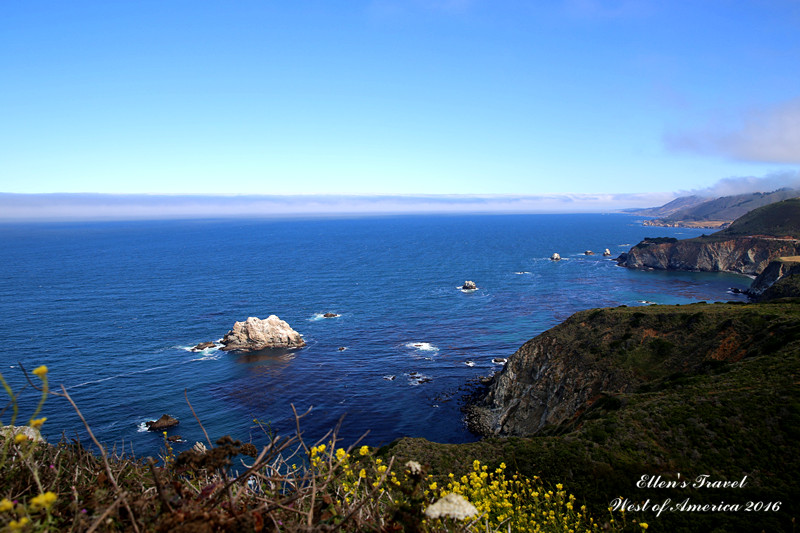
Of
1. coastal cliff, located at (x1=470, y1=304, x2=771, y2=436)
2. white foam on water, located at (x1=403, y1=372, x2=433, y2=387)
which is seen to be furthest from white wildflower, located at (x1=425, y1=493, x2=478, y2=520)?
white foam on water, located at (x1=403, y1=372, x2=433, y2=387)

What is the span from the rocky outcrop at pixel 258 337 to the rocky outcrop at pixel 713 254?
415ft

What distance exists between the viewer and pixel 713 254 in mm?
144000

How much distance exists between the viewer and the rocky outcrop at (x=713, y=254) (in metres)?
134

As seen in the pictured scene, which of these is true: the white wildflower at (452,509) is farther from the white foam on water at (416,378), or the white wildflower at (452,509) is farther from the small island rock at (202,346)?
the small island rock at (202,346)

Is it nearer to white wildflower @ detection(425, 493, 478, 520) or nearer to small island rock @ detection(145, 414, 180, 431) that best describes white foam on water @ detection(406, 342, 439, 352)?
small island rock @ detection(145, 414, 180, 431)

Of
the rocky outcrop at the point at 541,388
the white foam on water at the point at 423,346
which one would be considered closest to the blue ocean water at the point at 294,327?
the white foam on water at the point at 423,346

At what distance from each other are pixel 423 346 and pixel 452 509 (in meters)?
71.0

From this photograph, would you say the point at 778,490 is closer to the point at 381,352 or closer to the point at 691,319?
the point at 691,319

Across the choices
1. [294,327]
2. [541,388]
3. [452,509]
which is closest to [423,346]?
[294,327]

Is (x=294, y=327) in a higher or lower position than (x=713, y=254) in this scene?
lower

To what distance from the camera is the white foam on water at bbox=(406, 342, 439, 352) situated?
73750 millimetres

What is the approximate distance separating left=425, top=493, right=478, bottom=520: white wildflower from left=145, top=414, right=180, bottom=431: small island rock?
172 feet

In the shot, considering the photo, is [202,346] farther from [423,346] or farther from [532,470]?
[532,470]

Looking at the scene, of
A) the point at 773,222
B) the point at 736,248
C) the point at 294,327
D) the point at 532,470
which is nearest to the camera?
the point at 532,470
